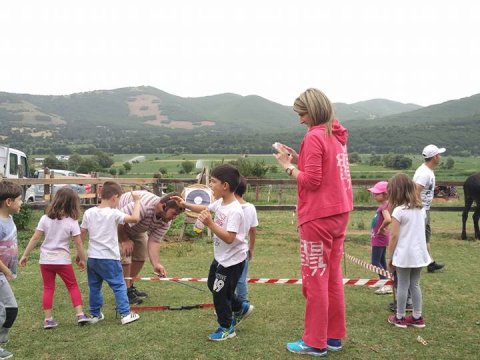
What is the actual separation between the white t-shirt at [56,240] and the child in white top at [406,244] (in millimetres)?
3411

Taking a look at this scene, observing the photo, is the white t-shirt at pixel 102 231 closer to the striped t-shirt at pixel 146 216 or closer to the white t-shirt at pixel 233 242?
the striped t-shirt at pixel 146 216

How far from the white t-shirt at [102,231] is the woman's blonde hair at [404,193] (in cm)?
293

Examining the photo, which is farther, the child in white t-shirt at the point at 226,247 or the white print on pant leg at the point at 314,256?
the child in white t-shirt at the point at 226,247

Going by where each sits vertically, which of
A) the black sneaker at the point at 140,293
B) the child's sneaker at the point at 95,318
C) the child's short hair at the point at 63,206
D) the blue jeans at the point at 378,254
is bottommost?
the black sneaker at the point at 140,293

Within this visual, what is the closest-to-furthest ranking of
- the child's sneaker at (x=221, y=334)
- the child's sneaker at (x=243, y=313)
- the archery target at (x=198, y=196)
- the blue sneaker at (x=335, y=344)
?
the blue sneaker at (x=335, y=344), the child's sneaker at (x=221, y=334), the child's sneaker at (x=243, y=313), the archery target at (x=198, y=196)

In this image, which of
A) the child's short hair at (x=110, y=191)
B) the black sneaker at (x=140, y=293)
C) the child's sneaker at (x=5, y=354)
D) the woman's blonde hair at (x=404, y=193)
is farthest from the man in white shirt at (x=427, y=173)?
the child's sneaker at (x=5, y=354)

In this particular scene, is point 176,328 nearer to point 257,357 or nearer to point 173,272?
point 257,357

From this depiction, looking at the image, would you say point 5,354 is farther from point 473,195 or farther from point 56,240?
point 473,195

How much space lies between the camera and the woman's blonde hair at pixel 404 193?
5.33 metres

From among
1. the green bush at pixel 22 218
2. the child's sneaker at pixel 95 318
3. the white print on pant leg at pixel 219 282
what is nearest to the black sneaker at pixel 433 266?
the white print on pant leg at pixel 219 282

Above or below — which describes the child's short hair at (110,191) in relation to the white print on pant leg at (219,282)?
above

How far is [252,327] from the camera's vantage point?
532 centimetres

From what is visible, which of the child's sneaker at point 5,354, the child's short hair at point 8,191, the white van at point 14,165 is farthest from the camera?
the white van at point 14,165

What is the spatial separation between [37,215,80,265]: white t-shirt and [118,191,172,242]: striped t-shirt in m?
0.70
